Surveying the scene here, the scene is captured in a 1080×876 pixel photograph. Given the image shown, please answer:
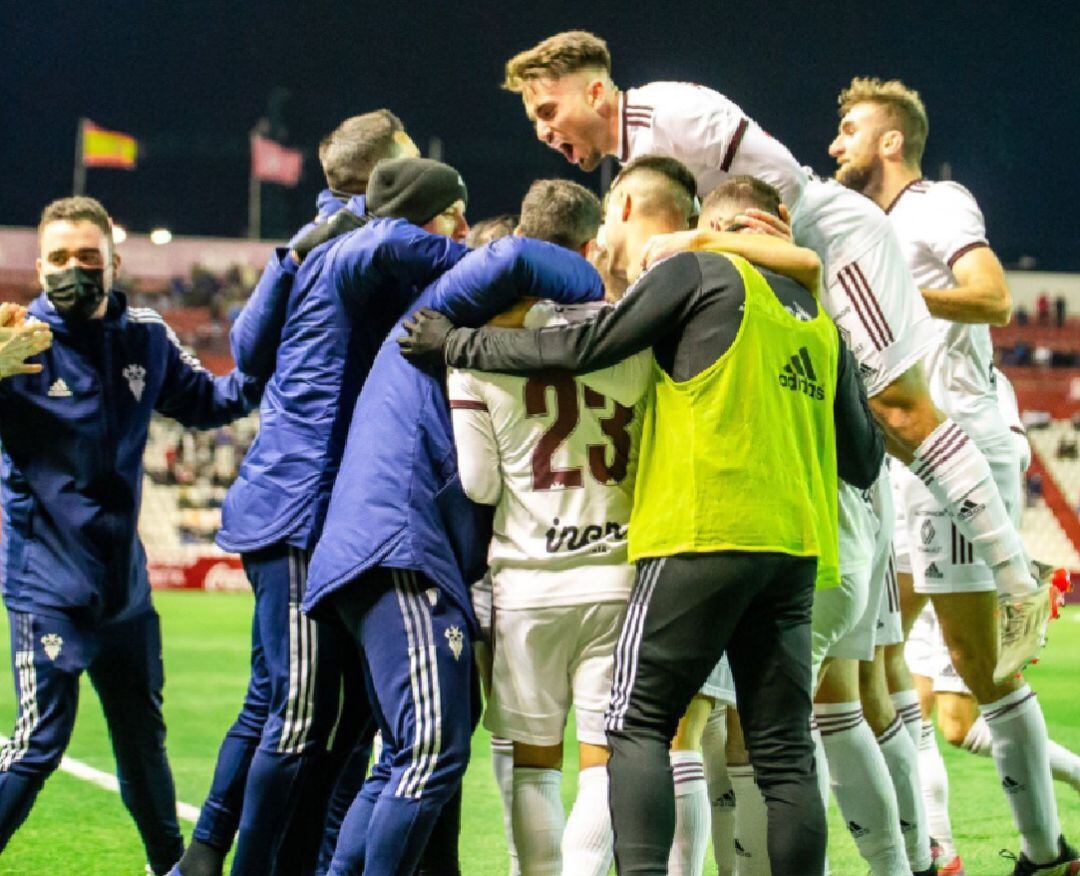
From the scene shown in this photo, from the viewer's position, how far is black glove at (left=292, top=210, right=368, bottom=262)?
4305 millimetres

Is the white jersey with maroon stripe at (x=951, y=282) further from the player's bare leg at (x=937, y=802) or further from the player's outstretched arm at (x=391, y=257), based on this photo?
the player's outstretched arm at (x=391, y=257)

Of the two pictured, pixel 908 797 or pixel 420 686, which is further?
pixel 908 797

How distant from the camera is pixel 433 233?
406 centimetres

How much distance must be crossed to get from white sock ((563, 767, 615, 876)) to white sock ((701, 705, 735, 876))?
869mm

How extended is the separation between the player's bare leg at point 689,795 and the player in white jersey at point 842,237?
1.06m

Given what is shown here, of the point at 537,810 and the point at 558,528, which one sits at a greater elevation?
the point at 558,528

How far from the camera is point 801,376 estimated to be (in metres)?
3.62

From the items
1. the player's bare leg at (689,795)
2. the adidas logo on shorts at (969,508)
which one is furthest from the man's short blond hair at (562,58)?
the player's bare leg at (689,795)

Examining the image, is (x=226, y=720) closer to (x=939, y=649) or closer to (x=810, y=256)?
(x=939, y=649)

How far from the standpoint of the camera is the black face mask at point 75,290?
189 inches

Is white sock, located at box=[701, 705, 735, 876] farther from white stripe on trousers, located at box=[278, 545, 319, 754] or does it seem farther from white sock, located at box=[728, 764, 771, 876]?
white stripe on trousers, located at box=[278, 545, 319, 754]

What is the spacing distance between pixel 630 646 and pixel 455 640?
468 mm

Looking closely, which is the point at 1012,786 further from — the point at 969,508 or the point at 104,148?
the point at 104,148

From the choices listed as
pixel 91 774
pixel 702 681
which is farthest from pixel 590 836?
pixel 91 774
